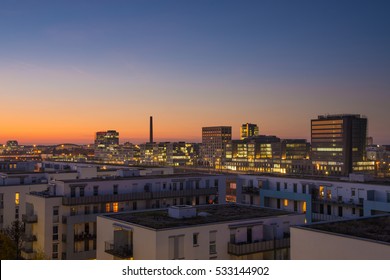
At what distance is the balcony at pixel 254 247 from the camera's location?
38031 millimetres

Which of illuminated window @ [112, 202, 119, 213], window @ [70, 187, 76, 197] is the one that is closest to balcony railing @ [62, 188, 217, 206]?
illuminated window @ [112, 202, 119, 213]

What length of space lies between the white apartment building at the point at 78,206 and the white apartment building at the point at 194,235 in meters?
16.4

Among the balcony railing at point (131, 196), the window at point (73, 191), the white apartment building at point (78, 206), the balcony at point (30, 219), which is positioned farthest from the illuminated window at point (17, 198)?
the balcony railing at point (131, 196)

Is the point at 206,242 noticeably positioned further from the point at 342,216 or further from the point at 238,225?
the point at 342,216

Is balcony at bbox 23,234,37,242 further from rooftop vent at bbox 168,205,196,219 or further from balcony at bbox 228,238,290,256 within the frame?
balcony at bbox 228,238,290,256

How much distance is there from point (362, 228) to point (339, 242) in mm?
4394

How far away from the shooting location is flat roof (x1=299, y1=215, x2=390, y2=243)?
27.6 meters

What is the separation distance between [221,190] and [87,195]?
19.3m

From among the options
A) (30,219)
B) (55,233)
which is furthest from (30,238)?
(55,233)

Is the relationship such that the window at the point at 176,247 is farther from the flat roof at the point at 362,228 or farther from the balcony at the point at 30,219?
the balcony at the point at 30,219

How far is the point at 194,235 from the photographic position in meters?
36.7

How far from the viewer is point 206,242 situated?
3731cm

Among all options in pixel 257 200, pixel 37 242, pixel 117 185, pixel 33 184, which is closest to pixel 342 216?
pixel 257 200

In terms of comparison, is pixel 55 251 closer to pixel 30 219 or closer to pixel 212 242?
pixel 30 219
